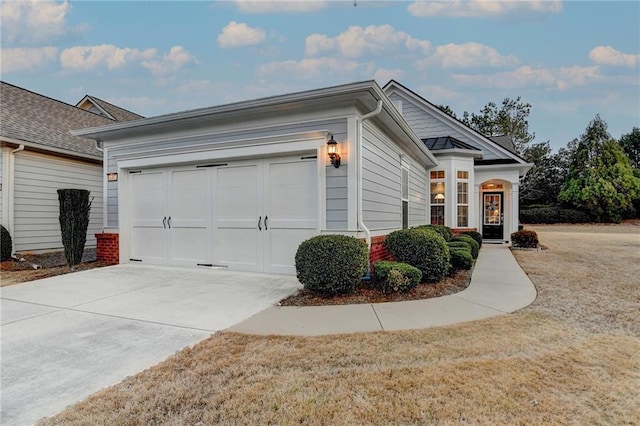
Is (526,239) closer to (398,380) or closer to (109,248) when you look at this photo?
(398,380)

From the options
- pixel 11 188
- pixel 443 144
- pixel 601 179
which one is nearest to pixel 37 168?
pixel 11 188

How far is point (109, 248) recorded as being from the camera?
777 cm

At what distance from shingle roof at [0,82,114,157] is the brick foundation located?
3.22 m

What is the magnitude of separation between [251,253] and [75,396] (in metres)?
4.30

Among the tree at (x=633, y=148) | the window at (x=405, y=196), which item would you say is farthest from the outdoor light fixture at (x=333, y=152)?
the tree at (x=633, y=148)

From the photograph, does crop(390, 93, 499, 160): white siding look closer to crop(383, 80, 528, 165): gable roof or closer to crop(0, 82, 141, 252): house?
crop(383, 80, 528, 165): gable roof

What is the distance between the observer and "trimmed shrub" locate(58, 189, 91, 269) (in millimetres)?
7020

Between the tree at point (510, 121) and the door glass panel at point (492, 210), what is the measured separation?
2080 centimetres

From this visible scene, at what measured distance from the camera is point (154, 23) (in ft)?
36.7

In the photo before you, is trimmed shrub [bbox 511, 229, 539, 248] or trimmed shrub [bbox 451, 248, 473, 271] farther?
trimmed shrub [bbox 511, 229, 539, 248]

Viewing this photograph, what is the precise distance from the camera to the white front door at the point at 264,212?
610 cm

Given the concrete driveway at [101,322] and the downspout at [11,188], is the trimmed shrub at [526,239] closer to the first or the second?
the concrete driveway at [101,322]

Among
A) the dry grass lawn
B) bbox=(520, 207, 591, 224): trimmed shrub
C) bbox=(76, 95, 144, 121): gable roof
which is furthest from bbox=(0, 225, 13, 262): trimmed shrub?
bbox=(520, 207, 591, 224): trimmed shrub

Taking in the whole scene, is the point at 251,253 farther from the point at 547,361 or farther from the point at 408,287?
the point at 547,361
